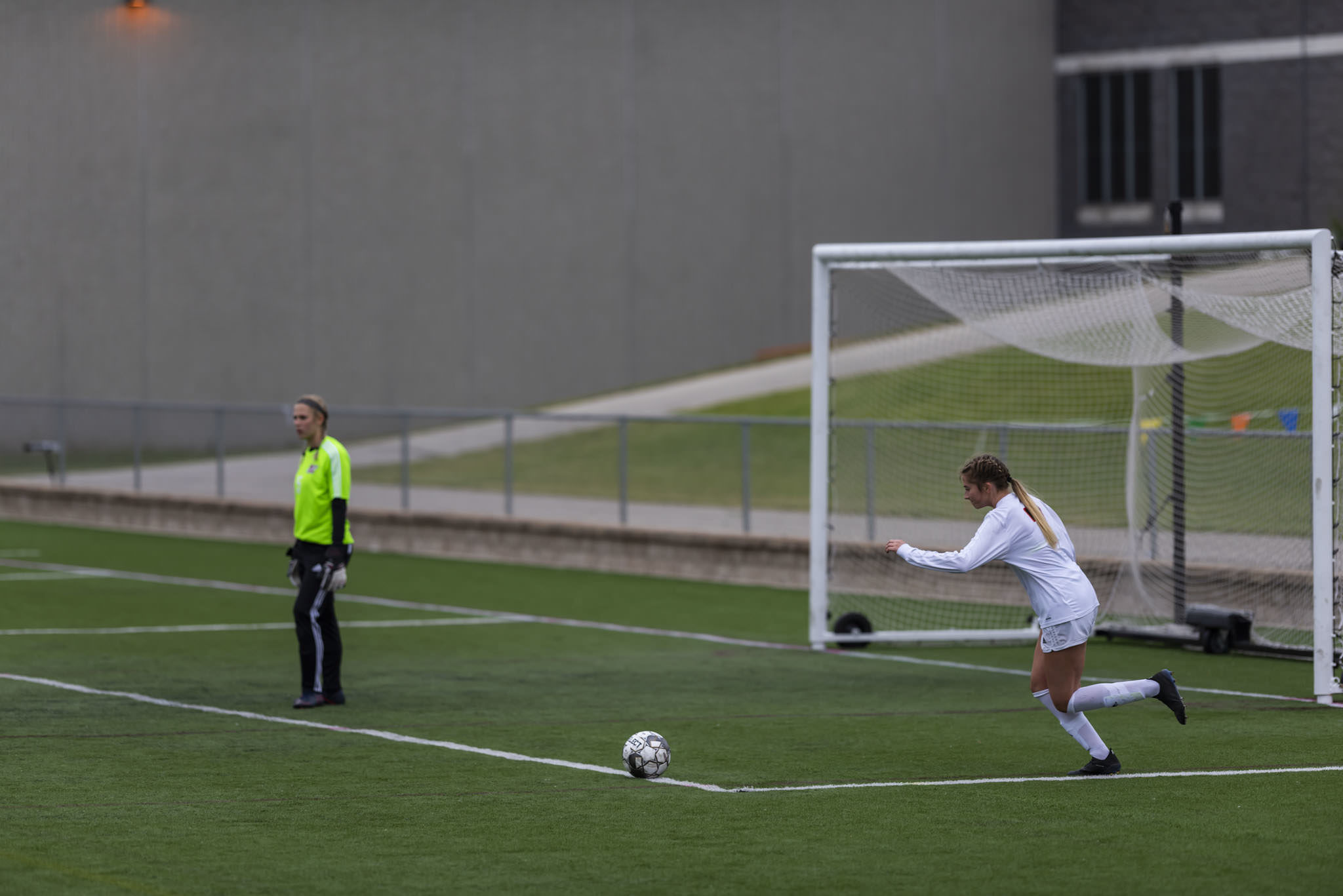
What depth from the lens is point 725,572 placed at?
20.3 metres

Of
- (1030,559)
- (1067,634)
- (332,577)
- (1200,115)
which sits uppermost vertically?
(1200,115)

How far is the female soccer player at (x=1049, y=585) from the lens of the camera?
9.68 meters

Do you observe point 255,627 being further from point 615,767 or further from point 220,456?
point 220,456

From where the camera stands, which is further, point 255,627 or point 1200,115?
point 1200,115

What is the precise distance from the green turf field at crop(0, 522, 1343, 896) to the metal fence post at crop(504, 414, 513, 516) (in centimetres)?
497

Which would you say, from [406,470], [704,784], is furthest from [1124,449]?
[704,784]

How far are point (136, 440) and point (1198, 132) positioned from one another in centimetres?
2859

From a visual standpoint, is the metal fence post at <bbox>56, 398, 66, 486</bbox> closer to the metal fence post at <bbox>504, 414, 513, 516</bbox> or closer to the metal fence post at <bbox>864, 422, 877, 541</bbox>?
the metal fence post at <bbox>504, 414, 513, 516</bbox>

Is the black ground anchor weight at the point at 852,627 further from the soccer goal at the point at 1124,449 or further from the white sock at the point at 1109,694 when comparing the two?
the white sock at the point at 1109,694

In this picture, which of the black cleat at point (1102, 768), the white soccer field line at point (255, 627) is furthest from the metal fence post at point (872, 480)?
the black cleat at point (1102, 768)

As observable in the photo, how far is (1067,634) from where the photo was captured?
9680mm

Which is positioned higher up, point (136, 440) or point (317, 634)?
point (136, 440)

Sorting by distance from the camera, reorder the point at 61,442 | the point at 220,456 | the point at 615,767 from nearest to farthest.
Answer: the point at 615,767 → the point at 220,456 → the point at 61,442

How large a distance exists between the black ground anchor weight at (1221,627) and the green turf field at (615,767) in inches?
9.4
